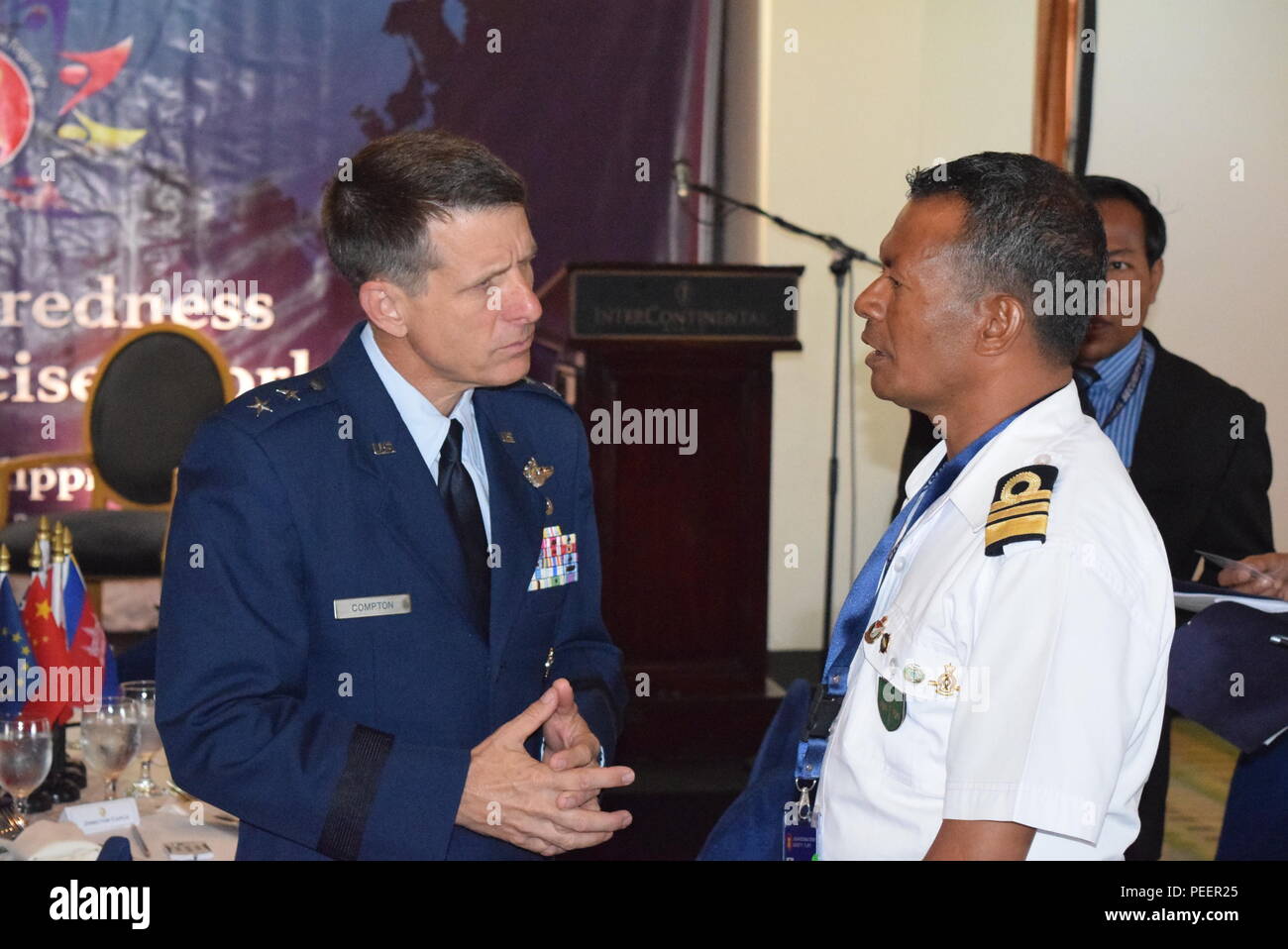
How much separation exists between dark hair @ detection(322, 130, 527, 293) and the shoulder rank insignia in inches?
29.3

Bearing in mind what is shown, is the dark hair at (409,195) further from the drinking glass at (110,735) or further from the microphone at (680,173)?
the microphone at (680,173)

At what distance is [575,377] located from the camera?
4465mm

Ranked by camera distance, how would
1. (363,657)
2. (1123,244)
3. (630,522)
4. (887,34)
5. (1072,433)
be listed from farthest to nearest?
(887,34)
(630,522)
(1123,244)
(363,657)
(1072,433)

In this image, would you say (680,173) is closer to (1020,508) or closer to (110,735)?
(110,735)

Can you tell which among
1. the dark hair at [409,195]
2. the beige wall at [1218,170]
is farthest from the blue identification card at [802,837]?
the beige wall at [1218,170]

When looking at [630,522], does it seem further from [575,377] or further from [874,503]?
[874,503]

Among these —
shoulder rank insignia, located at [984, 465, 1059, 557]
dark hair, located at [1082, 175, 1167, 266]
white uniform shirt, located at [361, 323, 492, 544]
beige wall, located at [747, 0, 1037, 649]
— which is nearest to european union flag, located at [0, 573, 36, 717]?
white uniform shirt, located at [361, 323, 492, 544]

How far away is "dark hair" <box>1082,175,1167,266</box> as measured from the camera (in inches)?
104

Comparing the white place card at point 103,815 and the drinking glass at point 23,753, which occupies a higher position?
the drinking glass at point 23,753

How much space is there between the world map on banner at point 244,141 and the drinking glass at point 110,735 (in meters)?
4.11

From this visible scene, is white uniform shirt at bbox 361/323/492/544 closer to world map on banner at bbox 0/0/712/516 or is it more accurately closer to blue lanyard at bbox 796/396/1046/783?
blue lanyard at bbox 796/396/1046/783

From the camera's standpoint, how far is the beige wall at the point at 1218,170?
17.8 ft
